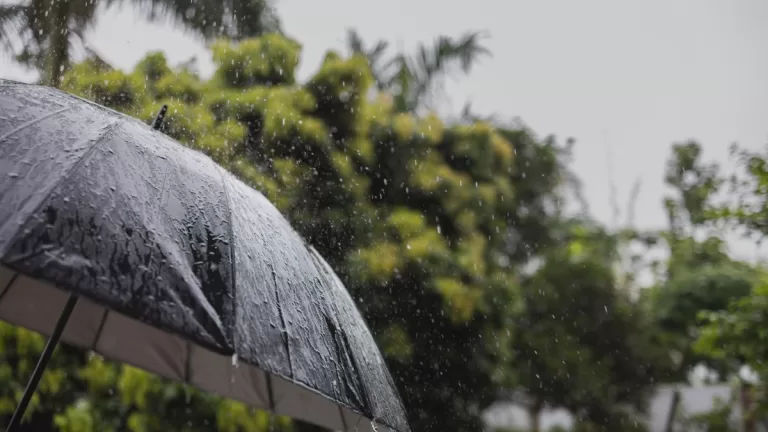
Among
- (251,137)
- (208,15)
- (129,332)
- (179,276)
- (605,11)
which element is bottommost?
(179,276)

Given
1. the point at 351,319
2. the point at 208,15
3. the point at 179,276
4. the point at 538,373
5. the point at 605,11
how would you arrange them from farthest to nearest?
the point at 605,11
the point at 538,373
the point at 208,15
the point at 351,319
the point at 179,276

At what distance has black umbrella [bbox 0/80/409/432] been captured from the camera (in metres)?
0.91

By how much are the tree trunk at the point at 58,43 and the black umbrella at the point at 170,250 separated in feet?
11.9

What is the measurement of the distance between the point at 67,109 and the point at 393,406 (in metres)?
0.96

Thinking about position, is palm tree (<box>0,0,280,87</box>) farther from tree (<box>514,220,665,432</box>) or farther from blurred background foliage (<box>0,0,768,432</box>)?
tree (<box>514,220,665,432</box>)

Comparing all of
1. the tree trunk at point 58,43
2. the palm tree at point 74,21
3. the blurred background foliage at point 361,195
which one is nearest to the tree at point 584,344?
the blurred background foliage at point 361,195

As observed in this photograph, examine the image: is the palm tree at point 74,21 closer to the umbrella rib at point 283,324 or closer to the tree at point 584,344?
the umbrella rib at point 283,324

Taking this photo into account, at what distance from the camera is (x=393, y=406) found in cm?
155

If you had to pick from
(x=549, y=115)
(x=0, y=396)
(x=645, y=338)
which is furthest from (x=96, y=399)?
(x=549, y=115)

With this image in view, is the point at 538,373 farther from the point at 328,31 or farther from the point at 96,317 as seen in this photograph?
the point at 96,317

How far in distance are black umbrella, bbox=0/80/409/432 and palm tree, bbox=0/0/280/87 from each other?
3646mm

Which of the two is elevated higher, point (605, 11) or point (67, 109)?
point (605, 11)

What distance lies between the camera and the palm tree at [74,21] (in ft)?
16.1

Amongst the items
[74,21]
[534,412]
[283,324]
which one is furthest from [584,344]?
[283,324]
